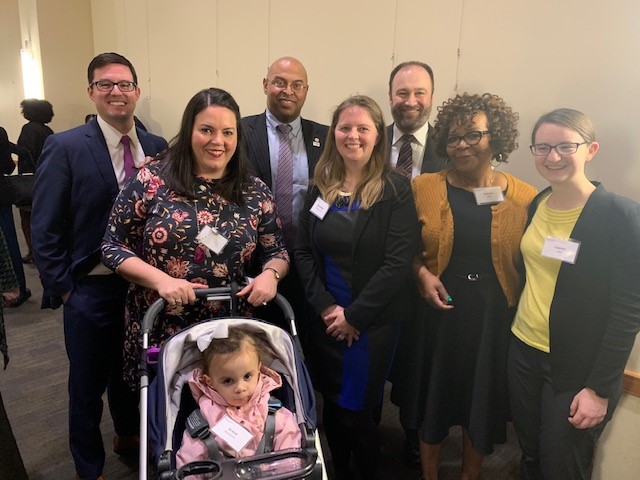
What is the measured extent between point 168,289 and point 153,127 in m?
4.55

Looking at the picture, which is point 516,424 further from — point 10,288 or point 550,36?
point 10,288

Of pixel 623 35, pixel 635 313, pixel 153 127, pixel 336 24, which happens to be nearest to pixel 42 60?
pixel 153 127

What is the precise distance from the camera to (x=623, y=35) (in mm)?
2129

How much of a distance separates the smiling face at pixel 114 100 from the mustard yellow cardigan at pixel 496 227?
1.35 metres

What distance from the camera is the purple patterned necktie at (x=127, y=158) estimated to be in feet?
6.73

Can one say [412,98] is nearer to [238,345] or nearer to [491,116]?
[491,116]

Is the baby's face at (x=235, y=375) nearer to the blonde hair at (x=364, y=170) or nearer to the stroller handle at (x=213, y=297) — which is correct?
the stroller handle at (x=213, y=297)

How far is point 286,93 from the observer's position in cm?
252

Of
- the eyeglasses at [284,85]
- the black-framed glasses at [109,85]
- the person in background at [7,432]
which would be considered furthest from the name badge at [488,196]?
the person in background at [7,432]

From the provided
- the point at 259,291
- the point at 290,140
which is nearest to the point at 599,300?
the point at 259,291

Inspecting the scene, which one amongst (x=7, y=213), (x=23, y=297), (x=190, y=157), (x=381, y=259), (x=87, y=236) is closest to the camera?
(x=190, y=157)

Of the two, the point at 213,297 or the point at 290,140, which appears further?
the point at 290,140

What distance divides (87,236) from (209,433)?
1.07 meters

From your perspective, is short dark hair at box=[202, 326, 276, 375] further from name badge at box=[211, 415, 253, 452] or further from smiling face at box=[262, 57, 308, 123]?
smiling face at box=[262, 57, 308, 123]
